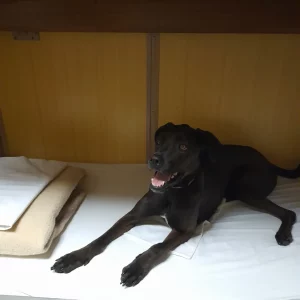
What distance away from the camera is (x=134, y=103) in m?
1.59

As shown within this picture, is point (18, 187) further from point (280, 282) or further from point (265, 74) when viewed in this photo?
point (265, 74)

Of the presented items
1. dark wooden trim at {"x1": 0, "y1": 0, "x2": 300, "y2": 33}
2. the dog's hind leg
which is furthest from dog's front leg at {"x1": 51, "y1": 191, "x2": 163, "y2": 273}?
dark wooden trim at {"x1": 0, "y1": 0, "x2": 300, "y2": 33}

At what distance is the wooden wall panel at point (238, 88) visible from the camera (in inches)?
58.1

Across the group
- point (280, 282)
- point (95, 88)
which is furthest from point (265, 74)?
point (280, 282)

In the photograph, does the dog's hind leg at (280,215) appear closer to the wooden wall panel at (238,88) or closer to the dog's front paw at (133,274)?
the wooden wall panel at (238,88)

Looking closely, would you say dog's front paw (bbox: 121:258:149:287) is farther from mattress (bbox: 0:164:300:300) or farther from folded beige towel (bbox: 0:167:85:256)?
folded beige towel (bbox: 0:167:85:256)

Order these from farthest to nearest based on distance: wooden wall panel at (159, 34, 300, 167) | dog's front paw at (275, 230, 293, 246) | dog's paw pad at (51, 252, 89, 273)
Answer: wooden wall panel at (159, 34, 300, 167) → dog's front paw at (275, 230, 293, 246) → dog's paw pad at (51, 252, 89, 273)

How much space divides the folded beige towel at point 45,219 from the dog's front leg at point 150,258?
0.27 metres

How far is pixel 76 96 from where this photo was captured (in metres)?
1.60

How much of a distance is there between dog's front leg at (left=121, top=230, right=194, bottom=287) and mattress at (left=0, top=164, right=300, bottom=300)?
0.06ft

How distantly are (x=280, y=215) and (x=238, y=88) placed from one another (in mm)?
543

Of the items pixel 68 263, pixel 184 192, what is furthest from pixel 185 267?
pixel 68 263

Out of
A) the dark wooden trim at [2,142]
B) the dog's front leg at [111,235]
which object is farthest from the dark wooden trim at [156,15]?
the dark wooden trim at [2,142]

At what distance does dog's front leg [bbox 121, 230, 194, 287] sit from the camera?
1061 millimetres
